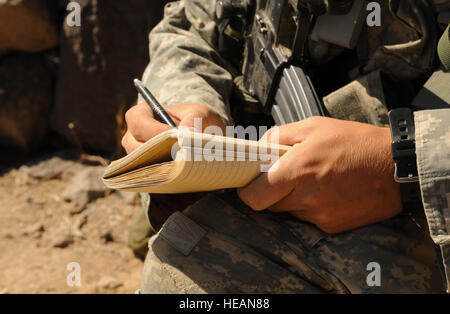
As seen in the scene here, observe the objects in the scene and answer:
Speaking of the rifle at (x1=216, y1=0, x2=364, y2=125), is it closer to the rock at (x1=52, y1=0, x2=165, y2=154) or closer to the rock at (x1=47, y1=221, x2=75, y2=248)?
the rock at (x1=52, y1=0, x2=165, y2=154)

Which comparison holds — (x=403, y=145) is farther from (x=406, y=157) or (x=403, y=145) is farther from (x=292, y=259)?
(x=292, y=259)

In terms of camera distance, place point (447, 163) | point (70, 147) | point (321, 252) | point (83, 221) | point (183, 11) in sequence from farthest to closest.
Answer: point (70, 147) < point (83, 221) < point (183, 11) < point (321, 252) < point (447, 163)

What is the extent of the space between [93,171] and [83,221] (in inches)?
13.5

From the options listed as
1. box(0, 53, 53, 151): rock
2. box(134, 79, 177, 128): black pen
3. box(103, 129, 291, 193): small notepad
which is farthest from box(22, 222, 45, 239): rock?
box(103, 129, 291, 193): small notepad

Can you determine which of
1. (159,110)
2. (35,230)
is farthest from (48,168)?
(159,110)

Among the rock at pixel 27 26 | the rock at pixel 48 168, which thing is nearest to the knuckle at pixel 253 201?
the rock at pixel 48 168

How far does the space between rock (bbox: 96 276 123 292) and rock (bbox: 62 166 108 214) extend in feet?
1.83

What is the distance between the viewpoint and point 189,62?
1478mm

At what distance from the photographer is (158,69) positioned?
1531 millimetres

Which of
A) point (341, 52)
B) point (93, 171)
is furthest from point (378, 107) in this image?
point (93, 171)

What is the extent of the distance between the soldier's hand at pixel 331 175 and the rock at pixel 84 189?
67.9 inches

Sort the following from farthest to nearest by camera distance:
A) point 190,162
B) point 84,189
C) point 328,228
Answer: point 84,189 → point 328,228 → point 190,162

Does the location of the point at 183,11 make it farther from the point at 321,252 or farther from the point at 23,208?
the point at 23,208

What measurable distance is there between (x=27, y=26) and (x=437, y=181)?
8.26 ft
